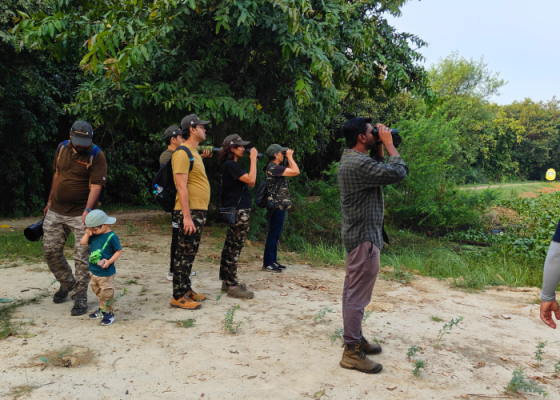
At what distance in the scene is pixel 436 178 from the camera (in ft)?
40.0

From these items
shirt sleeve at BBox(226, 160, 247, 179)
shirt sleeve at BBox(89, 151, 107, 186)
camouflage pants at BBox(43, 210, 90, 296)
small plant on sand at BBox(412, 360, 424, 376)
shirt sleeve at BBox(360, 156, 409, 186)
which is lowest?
small plant on sand at BBox(412, 360, 424, 376)

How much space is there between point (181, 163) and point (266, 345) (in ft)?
6.43

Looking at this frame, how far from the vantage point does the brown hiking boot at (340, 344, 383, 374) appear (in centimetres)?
347

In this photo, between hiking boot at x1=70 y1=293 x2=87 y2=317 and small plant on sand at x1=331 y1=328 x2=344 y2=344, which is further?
hiking boot at x1=70 y1=293 x2=87 y2=317

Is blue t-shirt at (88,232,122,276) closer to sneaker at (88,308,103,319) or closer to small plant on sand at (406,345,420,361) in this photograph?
sneaker at (88,308,103,319)

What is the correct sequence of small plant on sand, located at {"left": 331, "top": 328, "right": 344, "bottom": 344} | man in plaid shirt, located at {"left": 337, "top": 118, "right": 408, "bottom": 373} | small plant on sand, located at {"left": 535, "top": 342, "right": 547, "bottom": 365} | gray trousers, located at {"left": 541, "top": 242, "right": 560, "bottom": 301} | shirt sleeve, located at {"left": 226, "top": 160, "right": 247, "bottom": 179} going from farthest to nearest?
shirt sleeve, located at {"left": 226, "top": 160, "right": 247, "bottom": 179} < small plant on sand, located at {"left": 331, "top": 328, "right": 344, "bottom": 344} < small plant on sand, located at {"left": 535, "top": 342, "right": 547, "bottom": 365} < man in plaid shirt, located at {"left": 337, "top": 118, "right": 408, "bottom": 373} < gray trousers, located at {"left": 541, "top": 242, "right": 560, "bottom": 301}

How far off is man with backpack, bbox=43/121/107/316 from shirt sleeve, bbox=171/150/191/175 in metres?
0.80

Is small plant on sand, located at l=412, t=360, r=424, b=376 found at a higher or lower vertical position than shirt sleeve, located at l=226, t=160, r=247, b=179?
lower

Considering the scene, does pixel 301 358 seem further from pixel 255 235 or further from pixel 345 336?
pixel 255 235

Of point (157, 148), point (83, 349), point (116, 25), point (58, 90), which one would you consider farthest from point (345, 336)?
point (157, 148)

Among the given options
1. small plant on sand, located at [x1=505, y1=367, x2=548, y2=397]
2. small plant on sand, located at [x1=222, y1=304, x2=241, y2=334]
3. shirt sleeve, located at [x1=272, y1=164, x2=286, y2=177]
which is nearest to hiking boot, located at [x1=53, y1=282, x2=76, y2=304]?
small plant on sand, located at [x1=222, y1=304, x2=241, y2=334]

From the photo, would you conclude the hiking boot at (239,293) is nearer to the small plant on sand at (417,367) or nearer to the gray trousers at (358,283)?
the gray trousers at (358,283)

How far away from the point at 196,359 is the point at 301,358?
2.87ft

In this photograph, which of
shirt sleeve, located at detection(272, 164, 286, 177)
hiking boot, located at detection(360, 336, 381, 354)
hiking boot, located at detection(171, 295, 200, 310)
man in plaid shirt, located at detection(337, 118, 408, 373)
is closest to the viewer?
man in plaid shirt, located at detection(337, 118, 408, 373)
